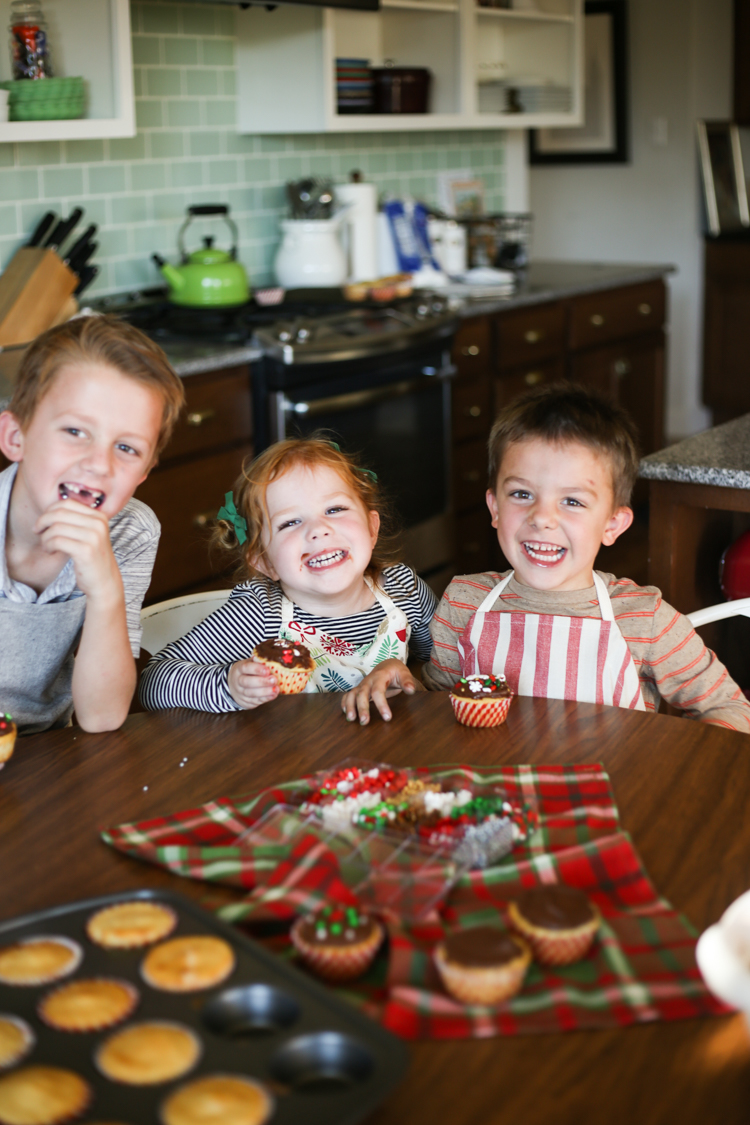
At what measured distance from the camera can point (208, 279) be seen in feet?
11.1

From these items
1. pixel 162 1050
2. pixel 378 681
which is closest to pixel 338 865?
pixel 162 1050

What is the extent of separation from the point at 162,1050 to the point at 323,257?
341 cm

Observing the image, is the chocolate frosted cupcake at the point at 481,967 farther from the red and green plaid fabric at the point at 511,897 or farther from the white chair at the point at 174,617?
the white chair at the point at 174,617

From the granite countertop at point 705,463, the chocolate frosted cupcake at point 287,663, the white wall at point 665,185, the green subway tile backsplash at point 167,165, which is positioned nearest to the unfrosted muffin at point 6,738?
the chocolate frosted cupcake at point 287,663

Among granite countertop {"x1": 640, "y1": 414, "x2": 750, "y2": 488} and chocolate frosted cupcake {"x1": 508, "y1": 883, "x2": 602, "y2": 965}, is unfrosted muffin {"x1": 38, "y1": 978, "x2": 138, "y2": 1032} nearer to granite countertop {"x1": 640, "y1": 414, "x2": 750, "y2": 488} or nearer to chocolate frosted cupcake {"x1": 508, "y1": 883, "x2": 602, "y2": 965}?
chocolate frosted cupcake {"x1": 508, "y1": 883, "x2": 602, "y2": 965}

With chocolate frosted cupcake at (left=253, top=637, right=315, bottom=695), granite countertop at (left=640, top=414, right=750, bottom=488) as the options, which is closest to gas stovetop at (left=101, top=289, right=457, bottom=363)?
granite countertop at (left=640, top=414, right=750, bottom=488)

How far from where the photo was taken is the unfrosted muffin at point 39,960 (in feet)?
2.66

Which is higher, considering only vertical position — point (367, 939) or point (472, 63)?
point (472, 63)

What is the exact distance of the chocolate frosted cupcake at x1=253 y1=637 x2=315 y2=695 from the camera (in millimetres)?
1392

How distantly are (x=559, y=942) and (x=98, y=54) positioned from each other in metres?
2.71

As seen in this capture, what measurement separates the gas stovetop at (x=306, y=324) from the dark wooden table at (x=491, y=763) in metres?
1.87

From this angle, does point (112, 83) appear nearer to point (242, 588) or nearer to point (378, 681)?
point (242, 588)

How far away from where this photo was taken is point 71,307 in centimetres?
307

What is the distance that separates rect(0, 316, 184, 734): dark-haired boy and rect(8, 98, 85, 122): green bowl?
1.61m
